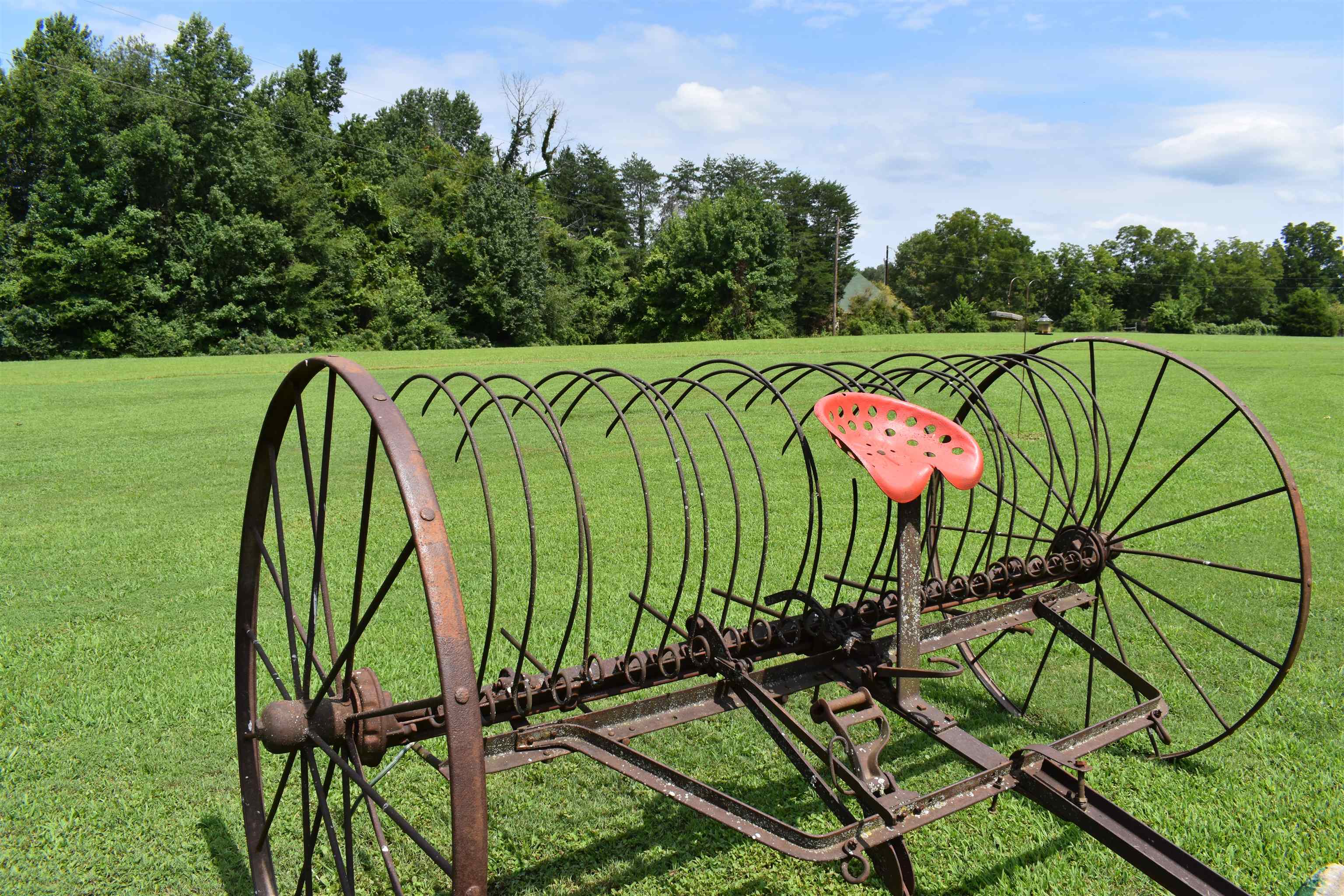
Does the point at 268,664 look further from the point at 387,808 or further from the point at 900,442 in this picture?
the point at 900,442

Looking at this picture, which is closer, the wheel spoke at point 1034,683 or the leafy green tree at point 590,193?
the wheel spoke at point 1034,683

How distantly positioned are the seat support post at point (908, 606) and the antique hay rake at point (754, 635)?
0.01 meters

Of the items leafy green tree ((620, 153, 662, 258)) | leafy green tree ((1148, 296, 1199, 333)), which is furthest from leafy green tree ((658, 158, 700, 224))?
leafy green tree ((1148, 296, 1199, 333))

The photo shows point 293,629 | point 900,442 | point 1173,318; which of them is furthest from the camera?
point 1173,318

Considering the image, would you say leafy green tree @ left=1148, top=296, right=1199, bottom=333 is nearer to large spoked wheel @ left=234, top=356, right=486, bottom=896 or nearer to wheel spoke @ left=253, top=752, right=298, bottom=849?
large spoked wheel @ left=234, top=356, right=486, bottom=896

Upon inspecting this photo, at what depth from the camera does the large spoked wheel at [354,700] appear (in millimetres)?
1546

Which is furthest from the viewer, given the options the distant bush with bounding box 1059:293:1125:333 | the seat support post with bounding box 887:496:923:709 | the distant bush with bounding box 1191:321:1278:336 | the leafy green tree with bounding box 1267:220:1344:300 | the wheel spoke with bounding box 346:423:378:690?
the leafy green tree with bounding box 1267:220:1344:300

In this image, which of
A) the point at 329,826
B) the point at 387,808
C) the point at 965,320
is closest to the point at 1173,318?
the point at 965,320

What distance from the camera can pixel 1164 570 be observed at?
6.33 m

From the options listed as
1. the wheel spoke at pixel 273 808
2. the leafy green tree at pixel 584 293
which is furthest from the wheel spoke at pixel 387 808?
the leafy green tree at pixel 584 293

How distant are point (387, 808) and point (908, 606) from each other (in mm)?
1652

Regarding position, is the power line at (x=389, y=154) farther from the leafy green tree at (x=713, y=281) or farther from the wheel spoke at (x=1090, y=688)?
the wheel spoke at (x=1090, y=688)

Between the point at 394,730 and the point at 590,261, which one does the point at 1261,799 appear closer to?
the point at 394,730

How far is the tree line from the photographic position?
1318 inches
